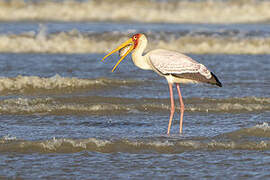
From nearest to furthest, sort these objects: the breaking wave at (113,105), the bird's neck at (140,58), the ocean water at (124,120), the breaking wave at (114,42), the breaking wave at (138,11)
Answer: the ocean water at (124,120)
the bird's neck at (140,58)
the breaking wave at (113,105)
the breaking wave at (114,42)
the breaking wave at (138,11)

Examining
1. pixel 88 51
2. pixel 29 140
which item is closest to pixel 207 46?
pixel 88 51

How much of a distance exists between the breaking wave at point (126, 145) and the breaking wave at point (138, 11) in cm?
1870

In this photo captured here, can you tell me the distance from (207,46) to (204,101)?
27.9ft

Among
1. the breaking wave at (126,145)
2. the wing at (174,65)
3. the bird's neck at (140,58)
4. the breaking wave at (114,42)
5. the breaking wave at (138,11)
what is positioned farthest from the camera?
the breaking wave at (138,11)

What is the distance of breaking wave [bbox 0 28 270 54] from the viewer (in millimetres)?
17438

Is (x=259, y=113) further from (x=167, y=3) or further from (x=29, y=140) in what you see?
(x=167, y=3)

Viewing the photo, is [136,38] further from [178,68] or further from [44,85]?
[44,85]

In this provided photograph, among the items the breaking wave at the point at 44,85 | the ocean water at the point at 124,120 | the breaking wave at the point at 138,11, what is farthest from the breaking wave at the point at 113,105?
the breaking wave at the point at 138,11

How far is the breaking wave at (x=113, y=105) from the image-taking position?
866 centimetres

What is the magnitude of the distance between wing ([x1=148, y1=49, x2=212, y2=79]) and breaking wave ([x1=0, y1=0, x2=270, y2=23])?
17.5 meters

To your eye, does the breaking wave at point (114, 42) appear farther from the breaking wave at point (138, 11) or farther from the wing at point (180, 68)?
the wing at point (180, 68)

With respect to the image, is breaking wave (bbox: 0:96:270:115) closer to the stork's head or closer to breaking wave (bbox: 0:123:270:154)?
the stork's head

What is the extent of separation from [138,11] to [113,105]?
1799 centimetres

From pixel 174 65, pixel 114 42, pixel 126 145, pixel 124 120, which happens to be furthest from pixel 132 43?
pixel 114 42
